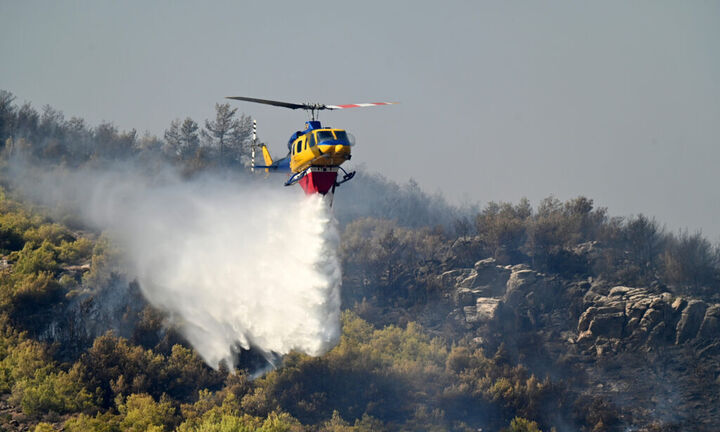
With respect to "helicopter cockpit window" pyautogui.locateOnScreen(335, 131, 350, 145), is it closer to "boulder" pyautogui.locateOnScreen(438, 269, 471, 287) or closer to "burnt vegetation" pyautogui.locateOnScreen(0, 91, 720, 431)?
"burnt vegetation" pyautogui.locateOnScreen(0, 91, 720, 431)

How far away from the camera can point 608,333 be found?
59.4 metres

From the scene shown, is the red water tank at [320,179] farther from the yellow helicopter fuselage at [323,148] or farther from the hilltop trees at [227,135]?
the hilltop trees at [227,135]

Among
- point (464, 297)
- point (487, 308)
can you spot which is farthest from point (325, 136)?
point (464, 297)

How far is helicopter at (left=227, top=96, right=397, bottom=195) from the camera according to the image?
32.9m

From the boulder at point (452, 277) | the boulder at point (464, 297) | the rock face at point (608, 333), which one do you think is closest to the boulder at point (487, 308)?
the rock face at point (608, 333)

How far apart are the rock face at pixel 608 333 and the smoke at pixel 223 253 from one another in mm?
22018

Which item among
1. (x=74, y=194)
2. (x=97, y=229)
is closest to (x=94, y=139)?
(x=74, y=194)

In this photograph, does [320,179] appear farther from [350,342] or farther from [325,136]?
[350,342]

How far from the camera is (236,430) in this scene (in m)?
36.9

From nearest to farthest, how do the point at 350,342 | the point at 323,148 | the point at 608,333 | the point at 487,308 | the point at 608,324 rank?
1. the point at 323,148
2. the point at 350,342
3. the point at 608,333
4. the point at 608,324
5. the point at 487,308

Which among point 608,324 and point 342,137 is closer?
point 342,137

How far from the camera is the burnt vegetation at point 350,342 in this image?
1620 inches

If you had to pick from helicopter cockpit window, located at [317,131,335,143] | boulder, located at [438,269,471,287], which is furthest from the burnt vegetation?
helicopter cockpit window, located at [317,131,335,143]

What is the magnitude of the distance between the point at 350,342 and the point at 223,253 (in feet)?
36.6
